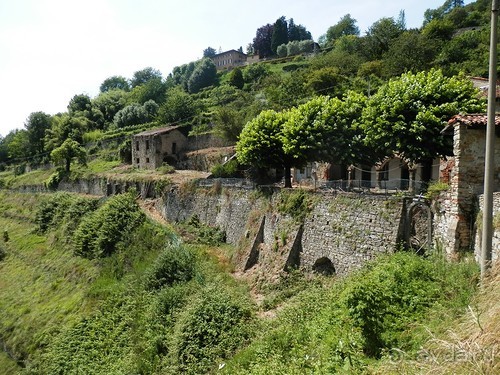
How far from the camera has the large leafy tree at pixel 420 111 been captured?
53.3ft

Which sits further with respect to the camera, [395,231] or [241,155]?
[241,155]

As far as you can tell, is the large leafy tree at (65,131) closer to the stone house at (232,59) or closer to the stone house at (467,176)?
the stone house at (232,59)

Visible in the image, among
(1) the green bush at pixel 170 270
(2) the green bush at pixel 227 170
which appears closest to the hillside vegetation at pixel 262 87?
(2) the green bush at pixel 227 170

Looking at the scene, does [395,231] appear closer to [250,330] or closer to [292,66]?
[250,330]

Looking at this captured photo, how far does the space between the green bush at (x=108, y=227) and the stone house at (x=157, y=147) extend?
48.2ft

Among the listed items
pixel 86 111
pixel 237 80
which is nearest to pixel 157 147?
pixel 86 111

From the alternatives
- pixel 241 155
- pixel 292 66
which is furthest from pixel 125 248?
pixel 292 66

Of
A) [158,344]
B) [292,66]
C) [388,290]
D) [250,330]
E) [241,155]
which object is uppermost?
[292,66]

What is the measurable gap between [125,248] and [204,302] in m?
12.6

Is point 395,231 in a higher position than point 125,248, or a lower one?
higher

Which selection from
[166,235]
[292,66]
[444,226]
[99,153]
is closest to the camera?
[444,226]

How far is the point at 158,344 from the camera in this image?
1614cm

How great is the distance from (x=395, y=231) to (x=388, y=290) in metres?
4.41

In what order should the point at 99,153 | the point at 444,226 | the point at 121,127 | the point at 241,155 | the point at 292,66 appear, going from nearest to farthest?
the point at 444,226 < the point at 241,155 < the point at 99,153 < the point at 121,127 < the point at 292,66
